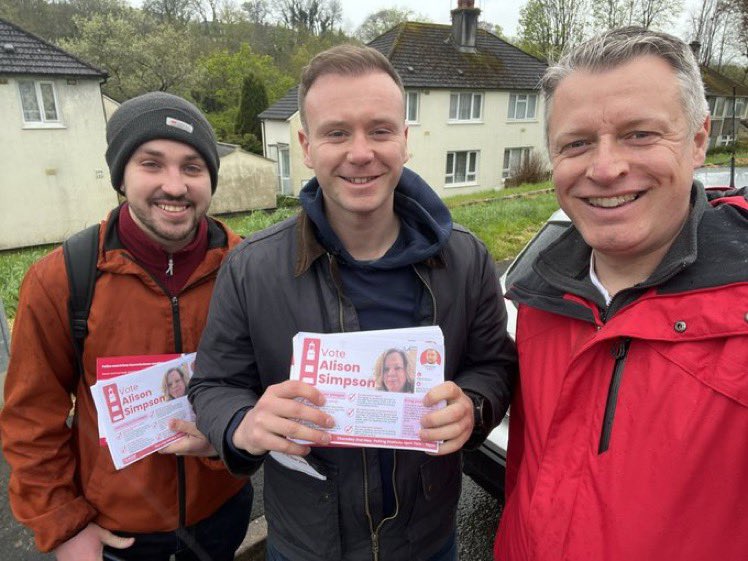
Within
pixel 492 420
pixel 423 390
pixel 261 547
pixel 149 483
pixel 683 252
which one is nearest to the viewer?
pixel 683 252

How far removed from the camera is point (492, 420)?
173 centimetres

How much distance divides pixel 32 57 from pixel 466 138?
66.7 feet

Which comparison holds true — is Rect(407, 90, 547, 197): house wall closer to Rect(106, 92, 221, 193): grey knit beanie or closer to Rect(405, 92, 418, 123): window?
Rect(405, 92, 418, 123): window

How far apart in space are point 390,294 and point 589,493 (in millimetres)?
873

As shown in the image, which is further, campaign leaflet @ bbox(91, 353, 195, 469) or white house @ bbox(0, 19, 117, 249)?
white house @ bbox(0, 19, 117, 249)

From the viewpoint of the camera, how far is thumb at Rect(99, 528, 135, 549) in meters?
1.98

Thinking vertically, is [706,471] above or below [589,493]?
above

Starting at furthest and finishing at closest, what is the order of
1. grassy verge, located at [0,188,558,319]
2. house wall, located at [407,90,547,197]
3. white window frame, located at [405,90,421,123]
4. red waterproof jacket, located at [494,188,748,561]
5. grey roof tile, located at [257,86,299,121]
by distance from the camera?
grey roof tile, located at [257,86,299,121]
house wall, located at [407,90,547,197]
white window frame, located at [405,90,421,123]
grassy verge, located at [0,188,558,319]
red waterproof jacket, located at [494,188,748,561]

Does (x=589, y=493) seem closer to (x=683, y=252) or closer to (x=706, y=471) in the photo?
(x=706, y=471)

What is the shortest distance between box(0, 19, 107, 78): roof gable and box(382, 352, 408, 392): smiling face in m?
22.7

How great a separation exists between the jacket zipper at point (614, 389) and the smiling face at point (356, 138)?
89 cm

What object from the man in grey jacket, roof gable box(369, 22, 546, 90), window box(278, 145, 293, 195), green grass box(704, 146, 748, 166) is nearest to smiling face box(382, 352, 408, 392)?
the man in grey jacket

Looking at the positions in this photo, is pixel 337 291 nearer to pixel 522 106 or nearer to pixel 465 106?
pixel 465 106

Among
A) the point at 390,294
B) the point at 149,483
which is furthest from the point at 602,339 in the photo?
the point at 149,483
